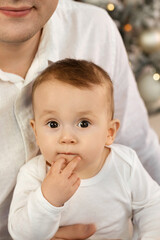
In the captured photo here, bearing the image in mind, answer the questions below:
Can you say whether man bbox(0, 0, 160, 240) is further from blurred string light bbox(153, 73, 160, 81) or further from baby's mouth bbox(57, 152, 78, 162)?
blurred string light bbox(153, 73, 160, 81)

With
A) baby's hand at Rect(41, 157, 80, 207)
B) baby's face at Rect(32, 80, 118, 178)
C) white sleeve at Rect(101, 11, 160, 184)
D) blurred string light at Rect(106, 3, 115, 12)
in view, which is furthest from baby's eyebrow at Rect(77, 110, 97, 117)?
blurred string light at Rect(106, 3, 115, 12)

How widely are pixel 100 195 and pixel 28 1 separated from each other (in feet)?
1.79

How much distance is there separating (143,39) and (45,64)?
1.50m

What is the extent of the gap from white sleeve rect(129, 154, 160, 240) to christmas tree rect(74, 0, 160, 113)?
1517 millimetres

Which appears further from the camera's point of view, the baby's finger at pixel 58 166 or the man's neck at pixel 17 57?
the man's neck at pixel 17 57

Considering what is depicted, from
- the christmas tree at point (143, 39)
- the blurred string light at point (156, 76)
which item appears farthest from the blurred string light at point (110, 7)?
the blurred string light at point (156, 76)

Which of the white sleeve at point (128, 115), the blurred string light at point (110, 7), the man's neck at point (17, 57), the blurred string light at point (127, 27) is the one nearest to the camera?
the man's neck at point (17, 57)

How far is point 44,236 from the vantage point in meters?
0.92

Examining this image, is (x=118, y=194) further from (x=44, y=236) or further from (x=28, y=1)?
(x=28, y=1)

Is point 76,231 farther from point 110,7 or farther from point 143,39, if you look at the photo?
point 143,39

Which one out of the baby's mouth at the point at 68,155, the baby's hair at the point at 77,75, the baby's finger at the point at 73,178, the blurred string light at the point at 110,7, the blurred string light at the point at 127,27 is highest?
the baby's hair at the point at 77,75

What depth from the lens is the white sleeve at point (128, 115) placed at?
1.35 metres

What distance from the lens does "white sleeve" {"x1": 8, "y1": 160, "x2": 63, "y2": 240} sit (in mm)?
888

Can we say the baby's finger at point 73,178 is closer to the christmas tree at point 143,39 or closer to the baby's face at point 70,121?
the baby's face at point 70,121
